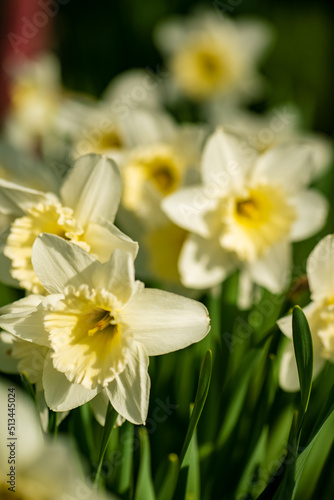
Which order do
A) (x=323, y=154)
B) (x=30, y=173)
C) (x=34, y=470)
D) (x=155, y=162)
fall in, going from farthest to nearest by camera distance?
(x=323, y=154), (x=155, y=162), (x=30, y=173), (x=34, y=470)

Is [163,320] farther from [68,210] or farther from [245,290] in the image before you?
[245,290]

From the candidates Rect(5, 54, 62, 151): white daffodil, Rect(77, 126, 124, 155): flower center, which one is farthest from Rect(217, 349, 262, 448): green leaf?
Rect(5, 54, 62, 151): white daffodil

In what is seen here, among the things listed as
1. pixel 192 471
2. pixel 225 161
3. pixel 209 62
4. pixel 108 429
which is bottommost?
pixel 192 471

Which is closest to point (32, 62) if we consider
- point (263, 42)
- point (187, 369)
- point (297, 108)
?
point (263, 42)

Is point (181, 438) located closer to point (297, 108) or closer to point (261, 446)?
point (261, 446)

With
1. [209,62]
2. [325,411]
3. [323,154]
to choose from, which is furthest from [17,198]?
[209,62]

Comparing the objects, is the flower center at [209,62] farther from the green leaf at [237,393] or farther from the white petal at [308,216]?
the green leaf at [237,393]

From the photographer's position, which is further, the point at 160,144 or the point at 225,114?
the point at 225,114
